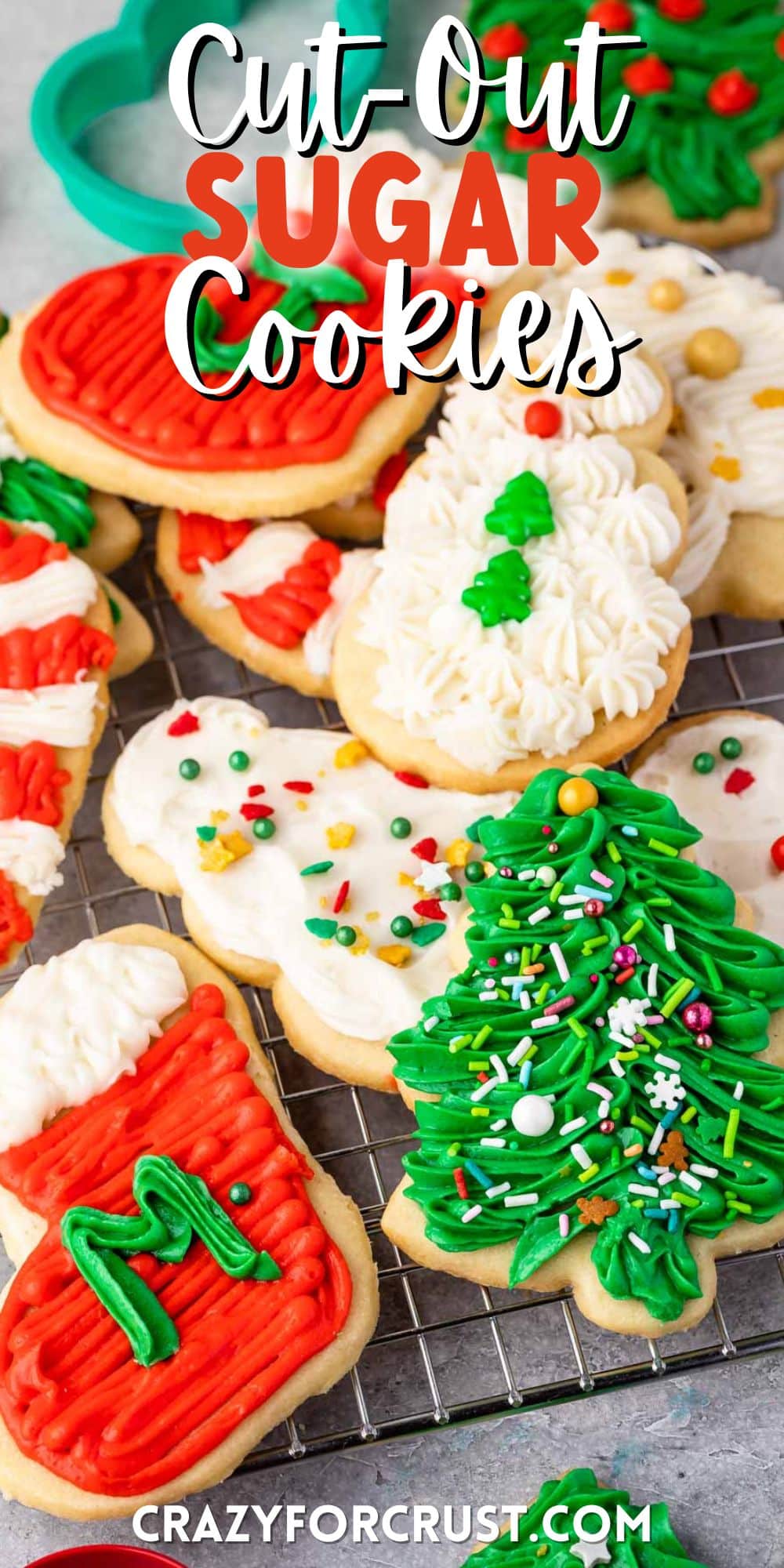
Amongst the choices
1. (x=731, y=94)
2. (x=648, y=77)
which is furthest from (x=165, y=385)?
(x=731, y=94)

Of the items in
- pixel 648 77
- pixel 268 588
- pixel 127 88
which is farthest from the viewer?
pixel 127 88

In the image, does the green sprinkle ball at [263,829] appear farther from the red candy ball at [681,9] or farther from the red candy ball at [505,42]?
the red candy ball at [681,9]

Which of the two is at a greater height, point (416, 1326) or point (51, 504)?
point (51, 504)

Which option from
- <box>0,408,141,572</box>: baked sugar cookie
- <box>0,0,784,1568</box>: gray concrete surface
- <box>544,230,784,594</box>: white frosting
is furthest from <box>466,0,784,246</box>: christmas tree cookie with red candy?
<box>0,0,784,1568</box>: gray concrete surface

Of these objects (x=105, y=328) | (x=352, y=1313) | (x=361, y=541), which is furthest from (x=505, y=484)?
(x=352, y=1313)

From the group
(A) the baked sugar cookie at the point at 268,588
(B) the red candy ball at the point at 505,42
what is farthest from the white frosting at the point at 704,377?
(A) the baked sugar cookie at the point at 268,588

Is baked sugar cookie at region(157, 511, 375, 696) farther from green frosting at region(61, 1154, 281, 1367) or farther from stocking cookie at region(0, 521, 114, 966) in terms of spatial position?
green frosting at region(61, 1154, 281, 1367)

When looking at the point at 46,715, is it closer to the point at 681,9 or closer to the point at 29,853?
the point at 29,853
